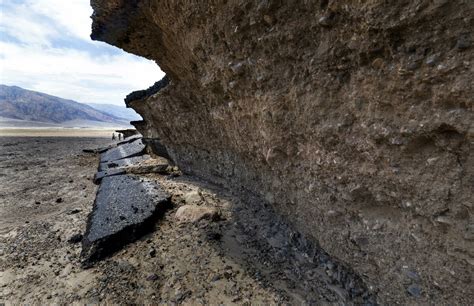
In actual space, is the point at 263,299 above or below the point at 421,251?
below

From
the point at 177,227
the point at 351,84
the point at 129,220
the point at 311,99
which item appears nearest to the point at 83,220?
the point at 129,220

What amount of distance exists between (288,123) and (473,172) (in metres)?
1.28

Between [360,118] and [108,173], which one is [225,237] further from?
[108,173]

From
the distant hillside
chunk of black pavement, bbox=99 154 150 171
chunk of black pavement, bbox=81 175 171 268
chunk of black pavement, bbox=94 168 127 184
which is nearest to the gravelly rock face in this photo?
chunk of black pavement, bbox=81 175 171 268

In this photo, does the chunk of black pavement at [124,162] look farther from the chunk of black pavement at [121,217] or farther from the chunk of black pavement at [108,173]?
the chunk of black pavement at [121,217]

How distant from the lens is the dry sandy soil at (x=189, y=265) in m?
2.30

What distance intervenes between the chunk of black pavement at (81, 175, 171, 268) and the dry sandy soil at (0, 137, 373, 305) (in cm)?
11

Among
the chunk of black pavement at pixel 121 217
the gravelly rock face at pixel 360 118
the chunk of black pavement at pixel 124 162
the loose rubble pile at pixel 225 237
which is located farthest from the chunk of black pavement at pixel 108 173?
the gravelly rock face at pixel 360 118

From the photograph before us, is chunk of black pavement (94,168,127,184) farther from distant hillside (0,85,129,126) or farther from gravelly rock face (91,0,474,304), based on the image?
distant hillside (0,85,129,126)

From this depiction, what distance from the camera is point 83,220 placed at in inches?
160

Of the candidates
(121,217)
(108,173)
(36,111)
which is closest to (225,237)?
(121,217)

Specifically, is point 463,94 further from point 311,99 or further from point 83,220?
point 83,220

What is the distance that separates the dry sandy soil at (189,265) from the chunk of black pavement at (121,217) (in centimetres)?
11

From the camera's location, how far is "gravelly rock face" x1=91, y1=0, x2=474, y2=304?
4.69 ft
